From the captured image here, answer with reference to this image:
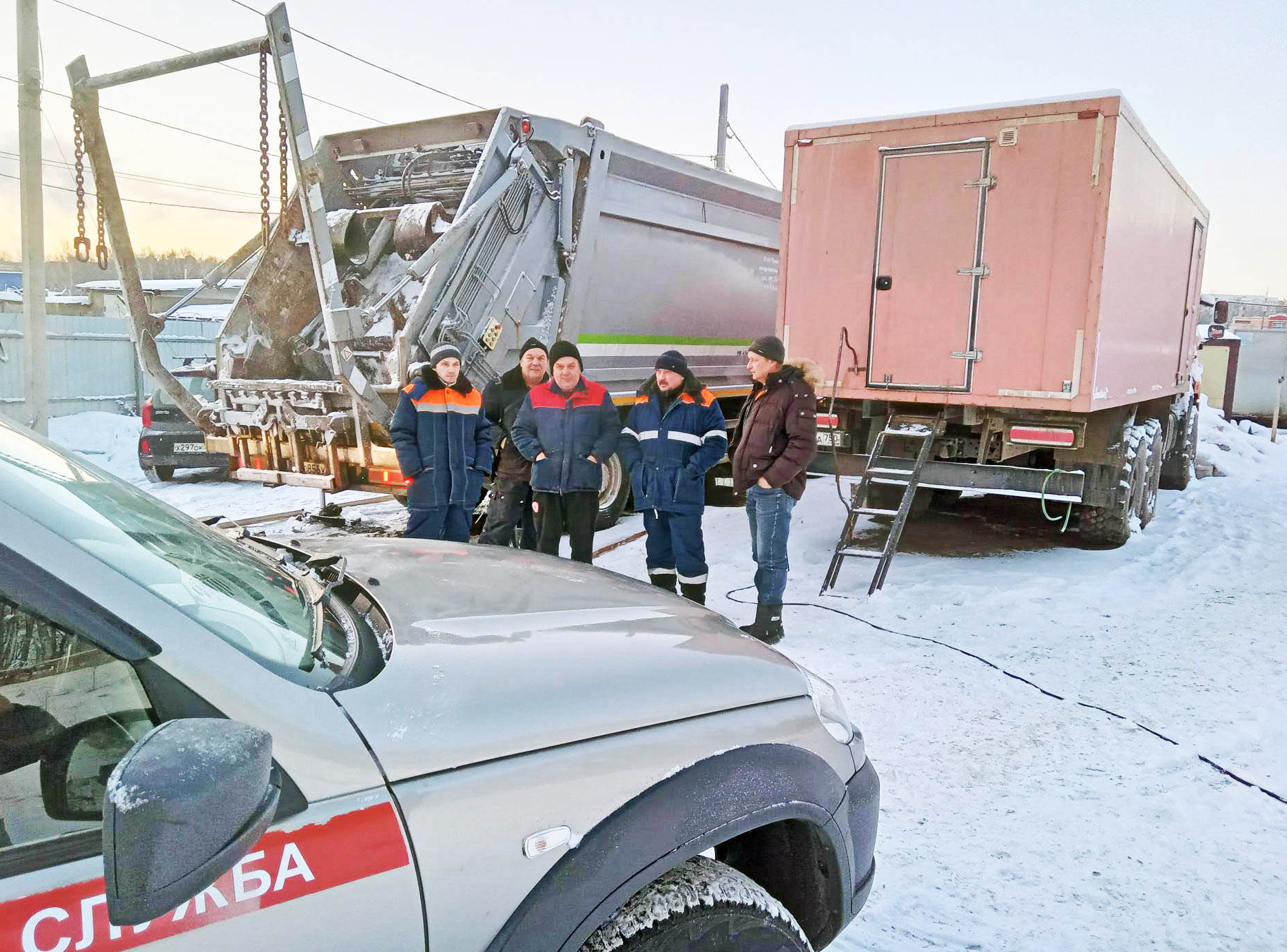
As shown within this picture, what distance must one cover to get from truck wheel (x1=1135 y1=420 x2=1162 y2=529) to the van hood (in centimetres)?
732

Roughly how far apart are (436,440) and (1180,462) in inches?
397

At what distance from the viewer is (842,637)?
5.48 metres

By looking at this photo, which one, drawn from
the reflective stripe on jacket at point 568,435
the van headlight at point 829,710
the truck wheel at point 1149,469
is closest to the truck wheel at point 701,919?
the van headlight at point 829,710

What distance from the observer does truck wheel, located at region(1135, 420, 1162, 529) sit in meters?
8.53

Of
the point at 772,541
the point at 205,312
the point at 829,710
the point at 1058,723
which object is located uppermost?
the point at 205,312

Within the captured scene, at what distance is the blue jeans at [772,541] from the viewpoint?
5.38 metres

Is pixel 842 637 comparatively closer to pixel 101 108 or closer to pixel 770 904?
pixel 770 904

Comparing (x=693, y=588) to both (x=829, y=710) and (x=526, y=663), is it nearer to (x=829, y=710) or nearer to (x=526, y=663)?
(x=829, y=710)

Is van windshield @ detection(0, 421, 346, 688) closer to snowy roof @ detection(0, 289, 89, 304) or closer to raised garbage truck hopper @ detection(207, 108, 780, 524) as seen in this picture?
raised garbage truck hopper @ detection(207, 108, 780, 524)

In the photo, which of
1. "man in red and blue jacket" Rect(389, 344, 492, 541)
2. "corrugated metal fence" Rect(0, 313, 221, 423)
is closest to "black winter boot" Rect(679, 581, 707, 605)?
"man in red and blue jacket" Rect(389, 344, 492, 541)

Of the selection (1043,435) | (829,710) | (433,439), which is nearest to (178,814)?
(829,710)

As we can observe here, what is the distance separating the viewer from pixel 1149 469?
9031mm

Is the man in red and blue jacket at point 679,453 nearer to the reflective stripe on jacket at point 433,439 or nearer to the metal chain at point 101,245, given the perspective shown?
the reflective stripe on jacket at point 433,439

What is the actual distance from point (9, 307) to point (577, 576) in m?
32.2
